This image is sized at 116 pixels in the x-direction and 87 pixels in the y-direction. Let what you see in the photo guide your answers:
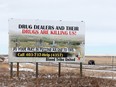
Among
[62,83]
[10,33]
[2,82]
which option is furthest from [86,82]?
[10,33]

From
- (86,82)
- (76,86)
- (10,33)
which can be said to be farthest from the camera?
(10,33)

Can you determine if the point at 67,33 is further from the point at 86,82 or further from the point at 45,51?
the point at 86,82

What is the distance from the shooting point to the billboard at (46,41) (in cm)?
2988

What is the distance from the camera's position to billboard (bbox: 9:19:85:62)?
98.0ft

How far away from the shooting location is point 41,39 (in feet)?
99.2

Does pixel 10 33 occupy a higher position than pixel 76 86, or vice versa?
pixel 10 33

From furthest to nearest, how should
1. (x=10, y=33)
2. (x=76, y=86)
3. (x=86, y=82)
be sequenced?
(x=10, y=33) → (x=86, y=82) → (x=76, y=86)

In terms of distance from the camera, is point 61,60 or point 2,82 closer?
point 2,82

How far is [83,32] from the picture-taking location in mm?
31203

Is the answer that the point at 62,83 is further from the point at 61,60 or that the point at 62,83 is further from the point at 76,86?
the point at 61,60

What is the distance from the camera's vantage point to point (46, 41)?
30.4 meters

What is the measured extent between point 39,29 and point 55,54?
6.45 ft

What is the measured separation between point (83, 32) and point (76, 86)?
794 cm

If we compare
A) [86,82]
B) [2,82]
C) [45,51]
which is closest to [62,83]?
[86,82]
